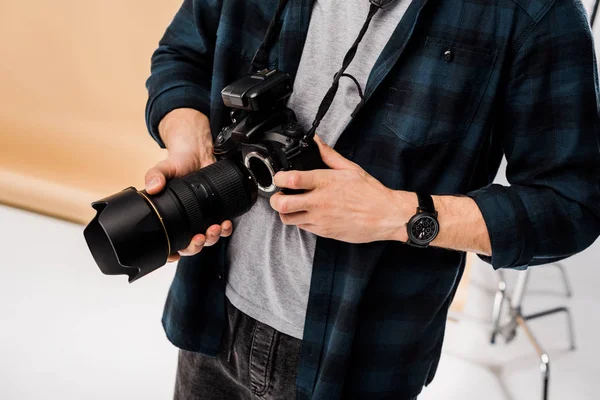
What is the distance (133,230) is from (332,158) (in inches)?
10.7

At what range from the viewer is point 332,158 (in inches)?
30.2

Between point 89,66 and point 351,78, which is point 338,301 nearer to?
point 351,78

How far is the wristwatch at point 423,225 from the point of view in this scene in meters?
0.76

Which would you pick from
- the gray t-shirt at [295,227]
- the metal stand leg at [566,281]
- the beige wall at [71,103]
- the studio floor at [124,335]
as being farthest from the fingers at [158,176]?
the metal stand leg at [566,281]

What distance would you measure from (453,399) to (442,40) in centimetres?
151

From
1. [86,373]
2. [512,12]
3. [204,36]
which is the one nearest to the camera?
[512,12]

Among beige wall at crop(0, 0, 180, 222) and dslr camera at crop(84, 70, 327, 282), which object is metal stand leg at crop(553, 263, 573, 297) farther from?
dslr camera at crop(84, 70, 327, 282)

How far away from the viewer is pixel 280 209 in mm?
750

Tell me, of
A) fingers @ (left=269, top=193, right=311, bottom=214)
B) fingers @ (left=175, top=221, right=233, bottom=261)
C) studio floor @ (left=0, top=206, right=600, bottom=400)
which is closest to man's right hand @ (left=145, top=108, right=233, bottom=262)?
fingers @ (left=175, top=221, right=233, bottom=261)

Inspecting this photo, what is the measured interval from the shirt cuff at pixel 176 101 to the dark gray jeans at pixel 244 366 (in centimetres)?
35

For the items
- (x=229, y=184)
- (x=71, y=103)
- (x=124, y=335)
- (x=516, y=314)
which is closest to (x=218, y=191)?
(x=229, y=184)

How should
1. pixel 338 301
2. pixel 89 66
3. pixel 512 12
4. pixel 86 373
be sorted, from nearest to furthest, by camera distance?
pixel 512 12 → pixel 338 301 → pixel 86 373 → pixel 89 66

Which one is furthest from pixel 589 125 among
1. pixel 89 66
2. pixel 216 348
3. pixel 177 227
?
pixel 89 66

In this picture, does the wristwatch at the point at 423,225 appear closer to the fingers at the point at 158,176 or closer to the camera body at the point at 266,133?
the camera body at the point at 266,133
